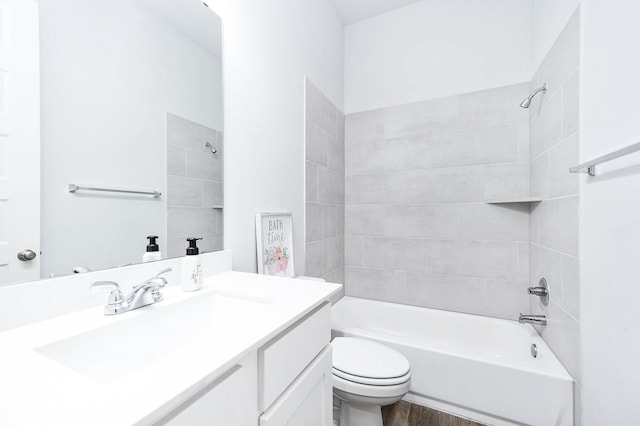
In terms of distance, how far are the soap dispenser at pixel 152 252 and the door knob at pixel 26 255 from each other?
25 centimetres

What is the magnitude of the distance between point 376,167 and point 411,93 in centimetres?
64

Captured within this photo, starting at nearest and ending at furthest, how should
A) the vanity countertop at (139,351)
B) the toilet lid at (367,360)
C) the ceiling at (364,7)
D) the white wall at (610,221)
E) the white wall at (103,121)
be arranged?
the vanity countertop at (139,351)
the white wall at (103,121)
the white wall at (610,221)
the toilet lid at (367,360)
the ceiling at (364,7)

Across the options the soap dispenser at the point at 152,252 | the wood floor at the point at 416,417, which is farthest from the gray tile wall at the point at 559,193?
the soap dispenser at the point at 152,252

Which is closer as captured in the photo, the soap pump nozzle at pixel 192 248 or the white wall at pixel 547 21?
the soap pump nozzle at pixel 192 248

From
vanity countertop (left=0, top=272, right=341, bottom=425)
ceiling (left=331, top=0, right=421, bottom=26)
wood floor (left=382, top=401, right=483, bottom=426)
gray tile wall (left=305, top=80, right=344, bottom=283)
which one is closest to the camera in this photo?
vanity countertop (left=0, top=272, right=341, bottom=425)

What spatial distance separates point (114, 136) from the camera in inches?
30.6

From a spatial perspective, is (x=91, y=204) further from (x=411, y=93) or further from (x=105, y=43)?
(x=411, y=93)

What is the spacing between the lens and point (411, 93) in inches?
85.3

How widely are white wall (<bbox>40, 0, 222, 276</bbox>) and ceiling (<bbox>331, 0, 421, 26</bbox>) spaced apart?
1702 mm

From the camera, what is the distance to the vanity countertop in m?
0.33

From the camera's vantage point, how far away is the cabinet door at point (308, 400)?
62 centimetres

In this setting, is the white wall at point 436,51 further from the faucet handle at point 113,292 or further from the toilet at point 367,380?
the faucet handle at point 113,292

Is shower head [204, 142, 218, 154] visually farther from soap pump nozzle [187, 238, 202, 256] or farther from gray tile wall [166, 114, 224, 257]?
soap pump nozzle [187, 238, 202, 256]

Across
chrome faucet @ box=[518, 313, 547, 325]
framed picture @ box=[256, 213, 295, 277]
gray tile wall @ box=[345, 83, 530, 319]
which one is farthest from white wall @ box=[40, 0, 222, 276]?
chrome faucet @ box=[518, 313, 547, 325]
